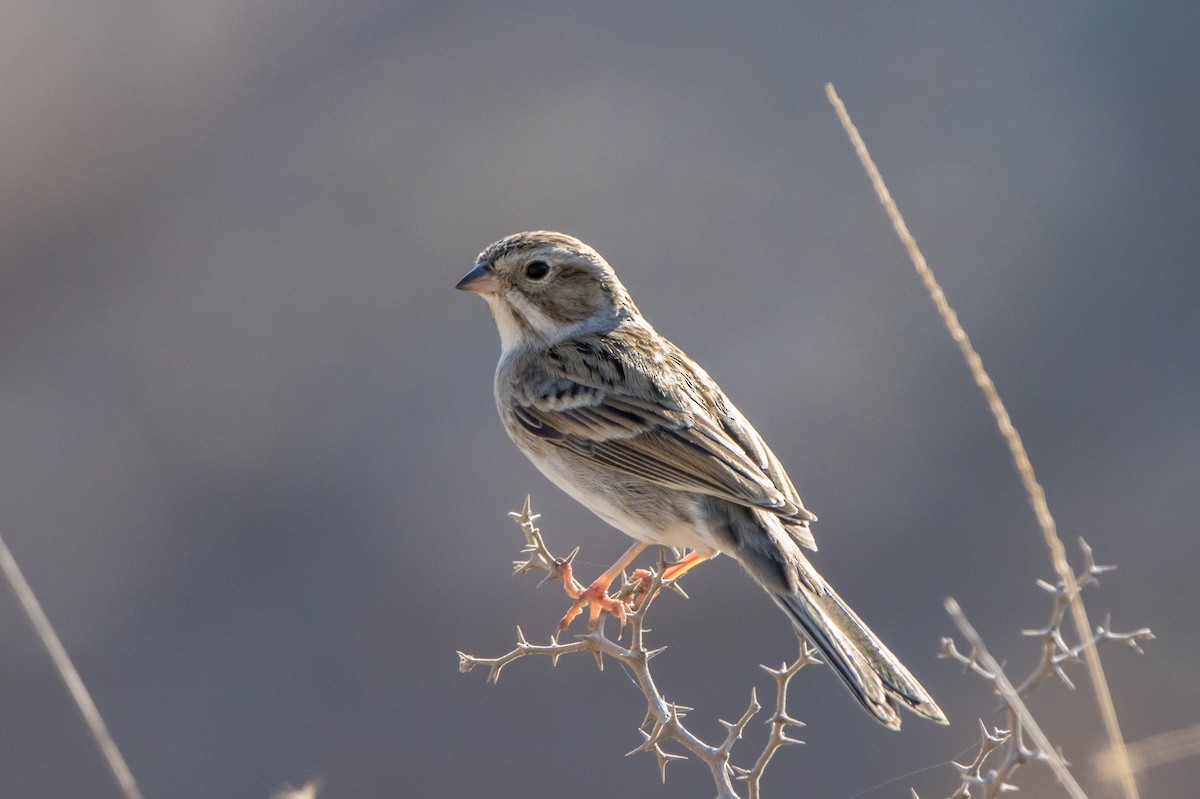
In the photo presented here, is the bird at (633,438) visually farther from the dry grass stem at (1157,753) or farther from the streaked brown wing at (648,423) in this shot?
the dry grass stem at (1157,753)

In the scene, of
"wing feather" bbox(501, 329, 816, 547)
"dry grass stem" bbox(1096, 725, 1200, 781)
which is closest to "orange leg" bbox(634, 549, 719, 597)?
"wing feather" bbox(501, 329, 816, 547)

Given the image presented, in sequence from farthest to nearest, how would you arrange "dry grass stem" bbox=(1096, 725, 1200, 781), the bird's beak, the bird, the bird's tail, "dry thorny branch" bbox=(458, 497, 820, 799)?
the bird's beak < the bird < the bird's tail < "dry thorny branch" bbox=(458, 497, 820, 799) < "dry grass stem" bbox=(1096, 725, 1200, 781)

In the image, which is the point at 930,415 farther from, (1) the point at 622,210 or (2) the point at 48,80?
(2) the point at 48,80

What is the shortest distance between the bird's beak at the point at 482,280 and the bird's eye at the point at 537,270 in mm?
117

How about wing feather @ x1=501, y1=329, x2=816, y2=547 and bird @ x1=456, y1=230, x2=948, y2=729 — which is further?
wing feather @ x1=501, y1=329, x2=816, y2=547

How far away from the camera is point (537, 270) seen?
16.3 feet

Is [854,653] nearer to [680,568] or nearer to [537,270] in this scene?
[680,568]

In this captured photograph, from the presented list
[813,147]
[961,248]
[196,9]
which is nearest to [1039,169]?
[961,248]

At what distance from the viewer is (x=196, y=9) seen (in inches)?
515

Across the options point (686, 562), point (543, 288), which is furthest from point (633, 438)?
point (543, 288)

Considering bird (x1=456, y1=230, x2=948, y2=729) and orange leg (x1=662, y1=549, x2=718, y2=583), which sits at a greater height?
bird (x1=456, y1=230, x2=948, y2=729)

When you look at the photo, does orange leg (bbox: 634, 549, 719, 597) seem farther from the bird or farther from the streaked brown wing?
the streaked brown wing

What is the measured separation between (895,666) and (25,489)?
28.8 feet

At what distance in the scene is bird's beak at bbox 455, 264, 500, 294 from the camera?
192 inches
